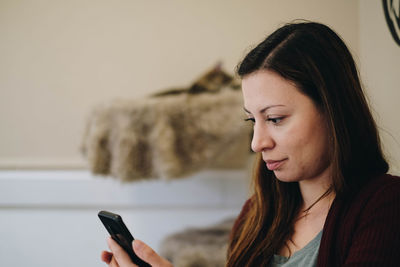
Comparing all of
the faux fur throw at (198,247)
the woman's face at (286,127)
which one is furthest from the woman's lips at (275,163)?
the faux fur throw at (198,247)

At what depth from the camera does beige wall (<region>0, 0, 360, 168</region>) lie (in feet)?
6.31

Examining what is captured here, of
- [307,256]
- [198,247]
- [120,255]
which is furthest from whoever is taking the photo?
[198,247]

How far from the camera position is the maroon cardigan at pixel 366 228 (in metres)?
0.60

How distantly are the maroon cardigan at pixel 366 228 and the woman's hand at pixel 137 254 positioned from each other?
0.31 m

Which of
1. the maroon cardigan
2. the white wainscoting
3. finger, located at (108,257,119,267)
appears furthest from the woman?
the white wainscoting

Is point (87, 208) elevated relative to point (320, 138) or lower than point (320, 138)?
lower

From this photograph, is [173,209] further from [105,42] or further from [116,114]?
[105,42]

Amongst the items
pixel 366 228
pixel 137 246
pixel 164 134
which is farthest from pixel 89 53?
pixel 366 228

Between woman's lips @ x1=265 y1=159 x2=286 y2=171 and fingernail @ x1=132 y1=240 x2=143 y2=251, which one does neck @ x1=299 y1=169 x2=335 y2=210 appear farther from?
fingernail @ x1=132 y1=240 x2=143 y2=251

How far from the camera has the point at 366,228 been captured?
628 millimetres

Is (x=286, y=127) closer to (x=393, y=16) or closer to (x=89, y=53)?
(x=393, y=16)

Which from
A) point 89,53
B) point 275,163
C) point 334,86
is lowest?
point 275,163

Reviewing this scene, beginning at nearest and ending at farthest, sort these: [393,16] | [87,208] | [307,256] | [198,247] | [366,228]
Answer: [366,228]
[307,256]
[393,16]
[198,247]
[87,208]

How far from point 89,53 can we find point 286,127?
149 centimetres
